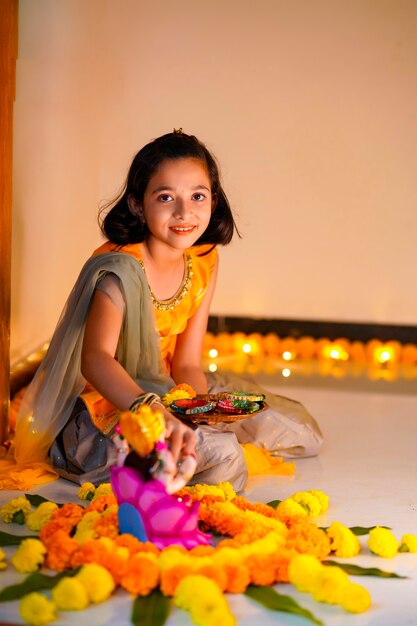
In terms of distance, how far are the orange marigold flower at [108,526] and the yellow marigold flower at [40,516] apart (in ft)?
0.62

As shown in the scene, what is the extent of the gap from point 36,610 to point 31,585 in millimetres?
148

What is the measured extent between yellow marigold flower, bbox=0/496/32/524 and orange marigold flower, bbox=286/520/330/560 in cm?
61

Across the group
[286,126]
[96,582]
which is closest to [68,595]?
[96,582]

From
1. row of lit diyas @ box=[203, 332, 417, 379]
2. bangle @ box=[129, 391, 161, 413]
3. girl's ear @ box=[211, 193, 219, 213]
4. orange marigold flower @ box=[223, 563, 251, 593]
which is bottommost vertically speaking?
orange marigold flower @ box=[223, 563, 251, 593]

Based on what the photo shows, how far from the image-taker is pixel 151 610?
183 centimetres

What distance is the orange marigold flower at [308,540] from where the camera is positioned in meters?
2.05

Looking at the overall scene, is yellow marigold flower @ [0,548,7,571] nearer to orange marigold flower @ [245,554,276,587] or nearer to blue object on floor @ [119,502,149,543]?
blue object on floor @ [119,502,149,543]

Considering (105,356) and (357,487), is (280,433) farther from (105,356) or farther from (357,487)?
(105,356)

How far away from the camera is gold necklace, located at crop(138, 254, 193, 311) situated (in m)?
2.92

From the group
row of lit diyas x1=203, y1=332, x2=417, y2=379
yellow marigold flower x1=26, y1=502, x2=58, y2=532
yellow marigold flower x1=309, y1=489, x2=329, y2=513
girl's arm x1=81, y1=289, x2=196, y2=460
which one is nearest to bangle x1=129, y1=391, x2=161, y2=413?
girl's arm x1=81, y1=289, x2=196, y2=460

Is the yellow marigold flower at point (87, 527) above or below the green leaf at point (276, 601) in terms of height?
above

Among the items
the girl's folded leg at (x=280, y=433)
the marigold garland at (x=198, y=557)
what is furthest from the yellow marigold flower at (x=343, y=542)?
the girl's folded leg at (x=280, y=433)

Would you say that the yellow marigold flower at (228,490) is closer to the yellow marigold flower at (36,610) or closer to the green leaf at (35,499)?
the green leaf at (35,499)

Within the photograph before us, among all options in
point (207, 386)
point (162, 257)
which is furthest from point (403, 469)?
point (162, 257)
